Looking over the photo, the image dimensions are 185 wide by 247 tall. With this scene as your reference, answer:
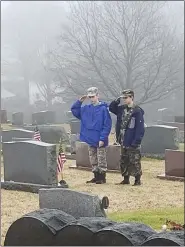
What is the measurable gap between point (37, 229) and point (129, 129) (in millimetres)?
4044

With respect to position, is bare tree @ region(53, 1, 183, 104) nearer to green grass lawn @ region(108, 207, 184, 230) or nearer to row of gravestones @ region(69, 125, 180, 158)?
row of gravestones @ region(69, 125, 180, 158)

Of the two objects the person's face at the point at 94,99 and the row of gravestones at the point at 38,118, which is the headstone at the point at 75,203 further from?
the row of gravestones at the point at 38,118

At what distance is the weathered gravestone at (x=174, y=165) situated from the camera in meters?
8.70

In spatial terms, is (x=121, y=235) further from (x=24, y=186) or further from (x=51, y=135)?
(x=51, y=135)

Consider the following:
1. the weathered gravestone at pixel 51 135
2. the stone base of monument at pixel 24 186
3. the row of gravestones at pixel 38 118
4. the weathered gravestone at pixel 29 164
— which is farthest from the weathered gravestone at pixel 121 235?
the row of gravestones at pixel 38 118

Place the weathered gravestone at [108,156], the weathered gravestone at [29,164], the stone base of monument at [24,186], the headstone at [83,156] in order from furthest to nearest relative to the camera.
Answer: the headstone at [83,156] → the weathered gravestone at [108,156] → the weathered gravestone at [29,164] → the stone base of monument at [24,186]

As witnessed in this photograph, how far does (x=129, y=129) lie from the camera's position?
7.49 meters

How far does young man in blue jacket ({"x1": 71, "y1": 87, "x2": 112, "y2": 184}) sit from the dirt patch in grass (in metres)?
0.52

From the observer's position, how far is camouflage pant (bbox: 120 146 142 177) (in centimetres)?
A: 764

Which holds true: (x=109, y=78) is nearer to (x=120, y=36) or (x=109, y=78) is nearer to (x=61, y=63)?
(x=120, y=36)

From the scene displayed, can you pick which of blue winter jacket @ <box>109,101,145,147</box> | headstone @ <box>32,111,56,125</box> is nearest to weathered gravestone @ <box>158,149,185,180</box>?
blue winter jacket @ <box>109,101,145,147</box>

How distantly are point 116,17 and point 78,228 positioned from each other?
46.7 ft

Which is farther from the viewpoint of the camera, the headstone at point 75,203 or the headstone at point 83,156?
the headstone at point 83,156

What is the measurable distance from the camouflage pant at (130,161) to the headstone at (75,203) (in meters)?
3.38
